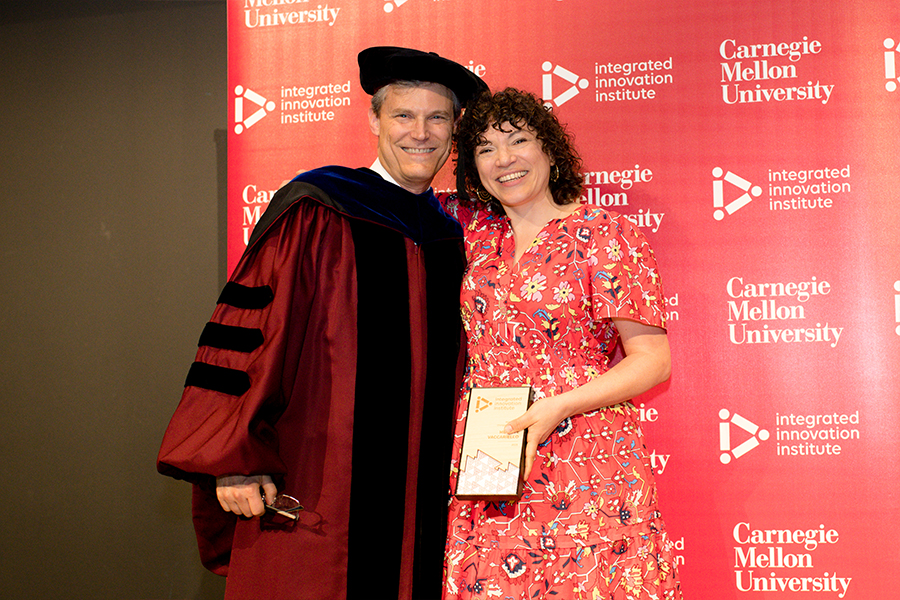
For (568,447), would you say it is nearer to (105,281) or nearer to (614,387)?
(614,387)

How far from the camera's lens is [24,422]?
3385mm

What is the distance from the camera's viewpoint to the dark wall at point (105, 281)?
10.8ft

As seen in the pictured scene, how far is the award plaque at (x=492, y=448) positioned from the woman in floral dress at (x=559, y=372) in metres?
0.04

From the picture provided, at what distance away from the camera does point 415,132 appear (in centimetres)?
223

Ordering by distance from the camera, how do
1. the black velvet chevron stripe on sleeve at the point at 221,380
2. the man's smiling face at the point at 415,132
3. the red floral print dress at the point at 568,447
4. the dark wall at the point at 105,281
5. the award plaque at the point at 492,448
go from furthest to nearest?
the dark wall at the point at 105,281 < the man's smiling face at the point at 415,132 < the black velvet chevron stripe on sleeve at the point at 221,380 < the red floral print dress at the point at 568,447 < the award plaque at the point at 492,448

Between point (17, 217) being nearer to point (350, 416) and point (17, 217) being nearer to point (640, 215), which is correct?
point (350, 416)

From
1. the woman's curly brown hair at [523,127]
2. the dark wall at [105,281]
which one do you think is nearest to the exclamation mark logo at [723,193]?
the woman's curly brown hair at [523,127]

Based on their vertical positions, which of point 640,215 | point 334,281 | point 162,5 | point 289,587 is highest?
point 162,5

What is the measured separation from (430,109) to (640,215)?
0.90m

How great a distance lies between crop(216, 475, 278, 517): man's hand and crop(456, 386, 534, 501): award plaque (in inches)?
A: 21.4

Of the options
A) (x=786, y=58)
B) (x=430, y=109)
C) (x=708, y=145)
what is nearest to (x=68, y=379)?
(x=430, y=109)

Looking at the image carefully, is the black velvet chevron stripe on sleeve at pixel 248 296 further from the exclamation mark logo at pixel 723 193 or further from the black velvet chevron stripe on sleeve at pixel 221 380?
the exclamation mark logo at pixel 723 193

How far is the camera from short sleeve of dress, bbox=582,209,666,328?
1868 millimetres

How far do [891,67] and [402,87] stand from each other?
1746 mm
